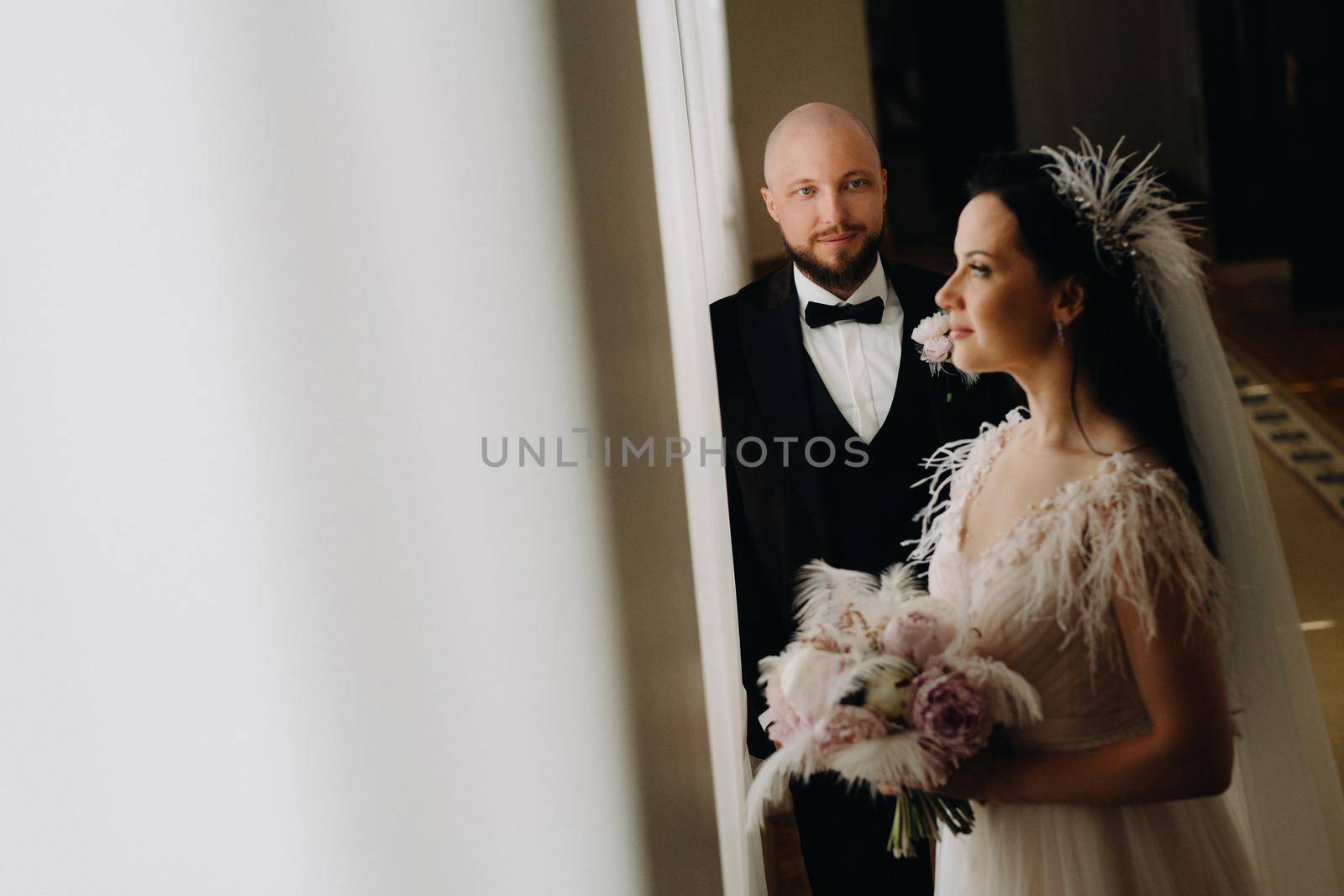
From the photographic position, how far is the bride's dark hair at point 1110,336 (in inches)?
43.4

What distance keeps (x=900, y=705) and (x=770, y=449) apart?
342mm

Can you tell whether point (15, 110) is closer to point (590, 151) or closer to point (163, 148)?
point (163, 148)

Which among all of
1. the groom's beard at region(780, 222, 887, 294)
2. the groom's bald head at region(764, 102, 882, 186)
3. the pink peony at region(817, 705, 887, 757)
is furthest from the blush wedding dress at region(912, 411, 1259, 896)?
the groom's bald head at region(764, 102, 882, 186)

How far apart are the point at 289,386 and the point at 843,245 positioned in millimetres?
705

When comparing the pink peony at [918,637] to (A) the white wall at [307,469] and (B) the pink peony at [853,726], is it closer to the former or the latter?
(B) the pink peony at [853,726]

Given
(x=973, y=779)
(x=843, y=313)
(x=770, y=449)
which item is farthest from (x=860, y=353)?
(x=973, y=779)

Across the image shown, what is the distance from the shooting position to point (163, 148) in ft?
2.35

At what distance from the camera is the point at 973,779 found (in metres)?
1.13

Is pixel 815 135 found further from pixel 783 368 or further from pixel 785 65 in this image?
pixel 783 368

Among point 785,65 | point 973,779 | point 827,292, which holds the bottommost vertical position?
point 973,779

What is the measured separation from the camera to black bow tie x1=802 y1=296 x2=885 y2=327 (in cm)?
127

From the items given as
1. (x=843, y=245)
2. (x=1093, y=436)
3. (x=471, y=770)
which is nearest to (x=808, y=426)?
(x=843, y=245)

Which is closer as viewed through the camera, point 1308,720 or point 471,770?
point 471,770

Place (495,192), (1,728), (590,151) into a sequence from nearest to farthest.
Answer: (1,728) → (495,192) → (590,151)
